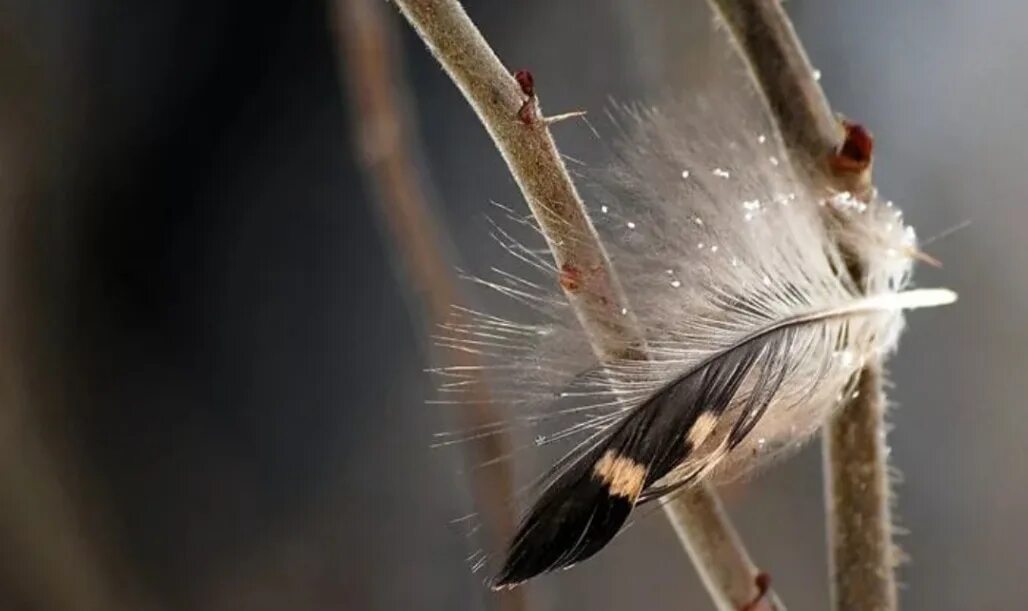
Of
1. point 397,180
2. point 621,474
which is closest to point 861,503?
point 621,474

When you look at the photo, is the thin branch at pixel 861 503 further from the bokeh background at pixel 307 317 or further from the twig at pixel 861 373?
the bokeh background at pixel 307 317

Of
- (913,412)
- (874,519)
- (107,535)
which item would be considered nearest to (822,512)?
(913,412)

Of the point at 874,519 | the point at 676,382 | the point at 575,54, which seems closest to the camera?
the point at 676,382

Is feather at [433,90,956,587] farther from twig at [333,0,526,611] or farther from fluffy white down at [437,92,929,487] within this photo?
twig at [333,0,526,611]

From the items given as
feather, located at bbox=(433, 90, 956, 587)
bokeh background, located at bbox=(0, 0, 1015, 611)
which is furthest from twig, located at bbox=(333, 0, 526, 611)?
feather, located at bbox=(433, 90, 956, 587)

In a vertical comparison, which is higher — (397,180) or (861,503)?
(397,180)

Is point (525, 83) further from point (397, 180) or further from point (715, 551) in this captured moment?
point (397, 180)

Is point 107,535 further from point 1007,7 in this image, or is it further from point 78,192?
point 1007,7
